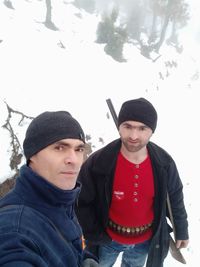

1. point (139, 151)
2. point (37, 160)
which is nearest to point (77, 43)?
point (139, 151)

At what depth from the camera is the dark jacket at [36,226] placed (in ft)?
4.68

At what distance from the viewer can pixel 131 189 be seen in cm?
326

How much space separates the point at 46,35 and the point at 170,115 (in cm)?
822

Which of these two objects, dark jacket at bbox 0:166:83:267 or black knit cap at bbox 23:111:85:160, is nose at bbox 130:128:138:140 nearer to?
black knit cap at bbox 23:111:85:160

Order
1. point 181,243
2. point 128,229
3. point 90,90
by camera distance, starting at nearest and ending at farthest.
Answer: point 128,229 → point 181,243 → point 90,90

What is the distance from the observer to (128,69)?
1677 cm

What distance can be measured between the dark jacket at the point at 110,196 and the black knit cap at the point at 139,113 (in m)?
0.36

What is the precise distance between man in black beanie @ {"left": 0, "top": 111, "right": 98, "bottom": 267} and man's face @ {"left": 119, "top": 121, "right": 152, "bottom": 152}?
123 cm

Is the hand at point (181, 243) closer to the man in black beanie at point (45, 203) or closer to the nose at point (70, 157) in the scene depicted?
the man in black beanie at point (45, 203)

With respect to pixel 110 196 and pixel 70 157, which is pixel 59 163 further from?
pixel 110 196

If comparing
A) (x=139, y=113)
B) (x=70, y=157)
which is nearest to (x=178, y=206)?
(x=139, y=113)

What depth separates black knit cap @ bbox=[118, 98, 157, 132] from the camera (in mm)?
3270

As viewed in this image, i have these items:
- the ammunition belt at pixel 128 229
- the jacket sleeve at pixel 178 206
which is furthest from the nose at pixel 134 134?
the ammunition belt at pixel 128 229

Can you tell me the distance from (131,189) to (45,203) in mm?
1725
